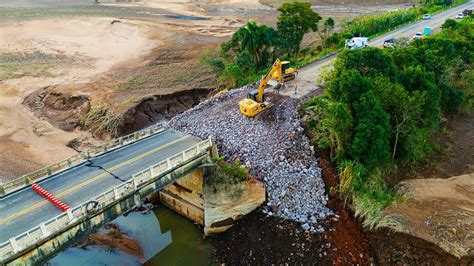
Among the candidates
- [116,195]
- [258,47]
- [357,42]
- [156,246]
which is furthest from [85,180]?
[357,42]

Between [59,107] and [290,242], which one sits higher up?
[59,107]

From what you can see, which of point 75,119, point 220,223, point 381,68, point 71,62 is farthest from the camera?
point 71,62

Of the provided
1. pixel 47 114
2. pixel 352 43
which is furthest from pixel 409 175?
pixel 47 114

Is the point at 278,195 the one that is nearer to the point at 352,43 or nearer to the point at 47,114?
the point at 352,43

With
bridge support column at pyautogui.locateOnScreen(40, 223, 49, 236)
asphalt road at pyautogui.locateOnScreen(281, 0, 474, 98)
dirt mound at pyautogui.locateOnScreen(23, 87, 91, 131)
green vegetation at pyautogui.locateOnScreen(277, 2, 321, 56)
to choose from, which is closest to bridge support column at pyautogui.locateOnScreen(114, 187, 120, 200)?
bridge support column at pyautogui.locateOnScreen(40, 223, 49, 236)

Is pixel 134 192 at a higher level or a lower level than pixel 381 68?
lower

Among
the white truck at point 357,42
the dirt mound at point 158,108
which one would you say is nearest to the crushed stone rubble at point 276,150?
the dirt mound at point 158,108

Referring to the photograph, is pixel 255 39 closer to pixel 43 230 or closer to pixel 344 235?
pixel 344 235
